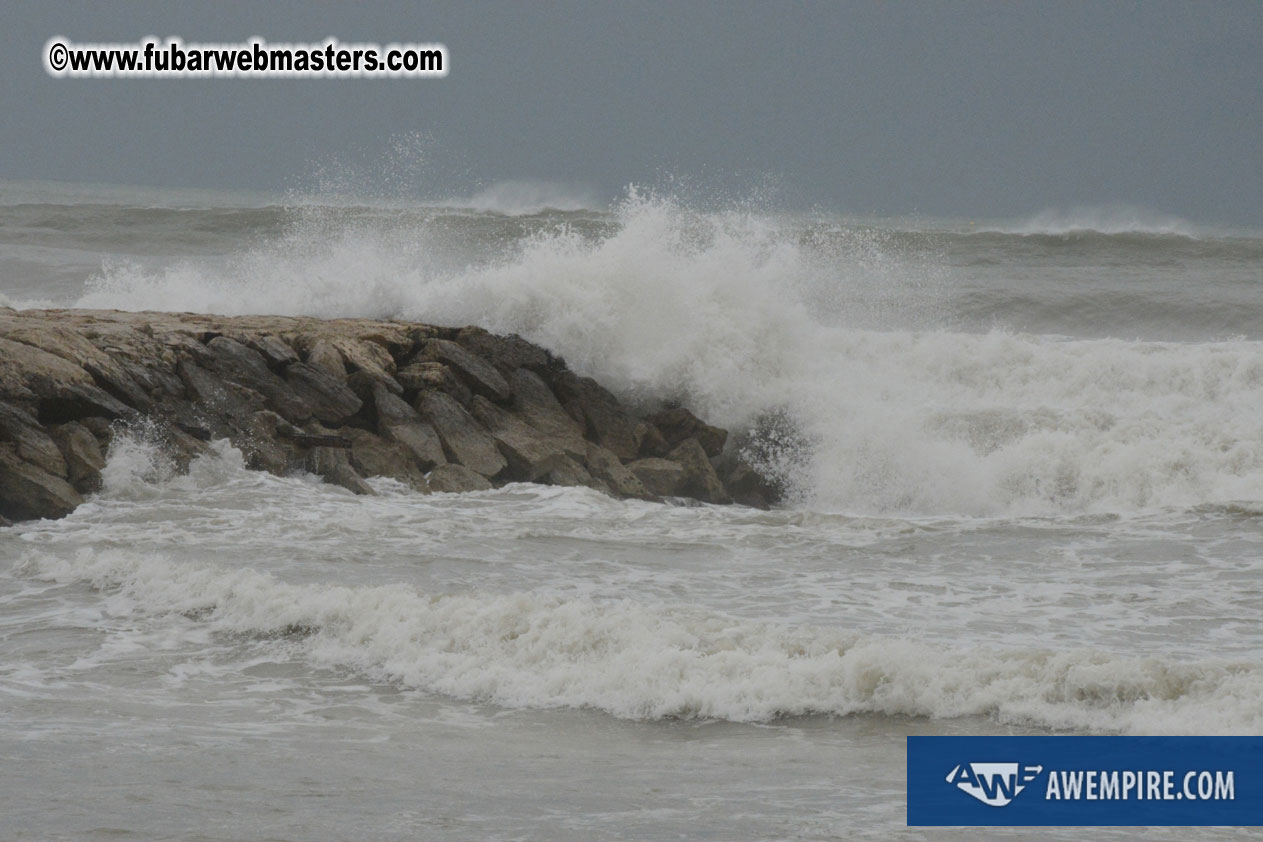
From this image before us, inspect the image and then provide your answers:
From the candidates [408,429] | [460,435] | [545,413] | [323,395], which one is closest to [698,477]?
[545,413]

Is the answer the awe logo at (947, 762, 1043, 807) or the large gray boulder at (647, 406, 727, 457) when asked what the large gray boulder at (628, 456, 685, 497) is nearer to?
the large gray boulder at (647, 406, 727, 457)

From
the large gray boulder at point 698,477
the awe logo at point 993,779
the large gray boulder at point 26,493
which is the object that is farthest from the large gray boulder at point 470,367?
the awe logo at point 993,779

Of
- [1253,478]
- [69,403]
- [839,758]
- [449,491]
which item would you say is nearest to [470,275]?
[449,491]

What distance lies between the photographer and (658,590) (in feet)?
27.9

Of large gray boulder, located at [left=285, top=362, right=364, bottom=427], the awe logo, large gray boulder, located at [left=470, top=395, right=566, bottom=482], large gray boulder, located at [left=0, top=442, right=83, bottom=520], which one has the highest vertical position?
large gray boulder, located at [left=285, top=362, right=364, bottom=427]

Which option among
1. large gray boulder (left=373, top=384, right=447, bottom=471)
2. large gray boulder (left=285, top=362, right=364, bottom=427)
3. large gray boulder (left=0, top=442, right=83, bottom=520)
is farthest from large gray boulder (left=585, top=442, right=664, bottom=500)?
large gray boulder (left=0, top=442, right=83, bottom=520)

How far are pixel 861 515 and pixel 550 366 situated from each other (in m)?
3.33

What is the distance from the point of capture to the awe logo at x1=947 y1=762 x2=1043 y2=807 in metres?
5.30

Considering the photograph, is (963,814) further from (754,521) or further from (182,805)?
(754,521)

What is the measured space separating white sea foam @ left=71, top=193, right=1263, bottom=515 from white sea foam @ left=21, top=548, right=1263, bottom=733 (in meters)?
5.59

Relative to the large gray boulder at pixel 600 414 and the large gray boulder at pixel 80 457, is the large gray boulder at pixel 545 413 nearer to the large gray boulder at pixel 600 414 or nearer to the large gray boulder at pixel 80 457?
the large gray boulder at pixel 600 414

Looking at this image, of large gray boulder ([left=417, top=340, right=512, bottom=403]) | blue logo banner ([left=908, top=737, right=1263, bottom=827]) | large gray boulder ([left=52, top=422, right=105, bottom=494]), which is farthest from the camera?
large gray boulder ([left=417, top=340, right=512, bottom=403])

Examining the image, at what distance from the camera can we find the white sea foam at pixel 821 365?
1275cm

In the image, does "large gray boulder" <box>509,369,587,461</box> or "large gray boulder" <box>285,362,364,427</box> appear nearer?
"large gray boulder" <box>285,362,364,427</box>
